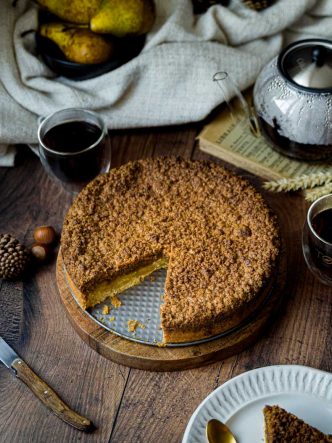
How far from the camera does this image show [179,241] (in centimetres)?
193

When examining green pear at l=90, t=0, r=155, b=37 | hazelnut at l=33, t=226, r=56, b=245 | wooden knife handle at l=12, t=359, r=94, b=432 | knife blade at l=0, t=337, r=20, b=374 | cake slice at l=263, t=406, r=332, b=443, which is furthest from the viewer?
green pear at l=90, t=0, r=155, b=37

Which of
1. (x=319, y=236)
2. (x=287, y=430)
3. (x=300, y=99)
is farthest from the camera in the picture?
(x=300, y=99)

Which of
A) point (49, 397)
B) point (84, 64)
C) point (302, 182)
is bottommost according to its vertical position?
point (302, 182)

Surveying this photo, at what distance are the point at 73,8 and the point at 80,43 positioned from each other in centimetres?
13

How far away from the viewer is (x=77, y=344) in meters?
1.90

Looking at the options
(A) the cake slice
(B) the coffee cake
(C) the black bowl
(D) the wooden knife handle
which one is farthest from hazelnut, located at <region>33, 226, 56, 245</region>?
(A) the cake slice

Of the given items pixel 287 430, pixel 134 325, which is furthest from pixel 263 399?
pixel 134 325

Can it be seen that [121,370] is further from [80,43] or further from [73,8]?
[73,8]

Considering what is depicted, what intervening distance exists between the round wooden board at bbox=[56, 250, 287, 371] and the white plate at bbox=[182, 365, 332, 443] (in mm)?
138

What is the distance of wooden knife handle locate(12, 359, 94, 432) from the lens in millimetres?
1710

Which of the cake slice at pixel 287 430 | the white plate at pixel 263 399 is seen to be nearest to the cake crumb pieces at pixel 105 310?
the white plate at pixel 263 399

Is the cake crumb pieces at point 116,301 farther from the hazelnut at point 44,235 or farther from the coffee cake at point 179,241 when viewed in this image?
the hazelnut at point 44,235

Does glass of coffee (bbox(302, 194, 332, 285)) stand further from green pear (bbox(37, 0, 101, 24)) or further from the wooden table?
green pear (bbox(37, 0, 101, 24))

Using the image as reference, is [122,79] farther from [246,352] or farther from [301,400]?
[301,400]
